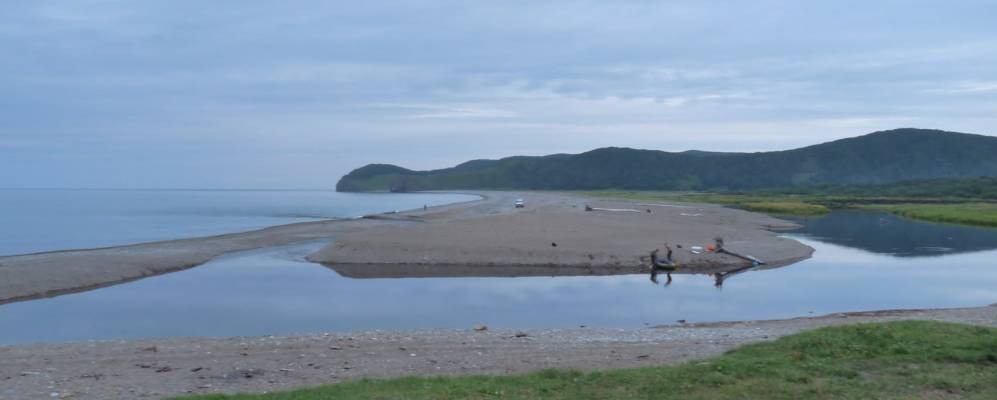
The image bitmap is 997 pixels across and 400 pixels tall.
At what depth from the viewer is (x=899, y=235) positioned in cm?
5600

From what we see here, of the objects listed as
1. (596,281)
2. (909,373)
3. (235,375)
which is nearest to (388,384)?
(235,375)

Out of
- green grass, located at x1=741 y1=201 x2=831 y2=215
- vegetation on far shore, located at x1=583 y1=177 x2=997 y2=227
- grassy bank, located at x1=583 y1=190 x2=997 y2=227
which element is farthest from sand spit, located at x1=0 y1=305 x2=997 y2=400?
green grass, located at x1=741 y1=201 x2=831 y2=215

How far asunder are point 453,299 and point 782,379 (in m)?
17.2

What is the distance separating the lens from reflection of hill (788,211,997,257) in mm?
46219

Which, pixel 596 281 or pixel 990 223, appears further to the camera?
pixel 990 223

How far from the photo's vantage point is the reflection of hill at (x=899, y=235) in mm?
46219

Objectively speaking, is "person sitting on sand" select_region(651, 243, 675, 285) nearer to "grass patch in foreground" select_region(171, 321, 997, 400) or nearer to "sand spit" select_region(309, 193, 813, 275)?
"sand spit" select_region(309, 193, 813, 275)

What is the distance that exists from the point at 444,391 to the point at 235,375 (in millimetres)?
4757

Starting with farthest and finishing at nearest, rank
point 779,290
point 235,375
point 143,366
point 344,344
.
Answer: point 779,290 → point 344,344 → point 143,366 → point 235,375

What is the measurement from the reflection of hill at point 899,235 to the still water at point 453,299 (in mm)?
6925

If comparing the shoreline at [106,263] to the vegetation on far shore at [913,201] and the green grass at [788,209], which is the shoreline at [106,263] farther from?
the vegetation on far shore at [913,201]

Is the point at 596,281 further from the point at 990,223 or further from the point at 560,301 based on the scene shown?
the point at 990,223

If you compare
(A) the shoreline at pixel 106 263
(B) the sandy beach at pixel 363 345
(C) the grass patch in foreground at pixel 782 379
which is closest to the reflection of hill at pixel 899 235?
(B) the sandy beach at pixel 363 345

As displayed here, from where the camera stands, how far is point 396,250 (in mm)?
38094
